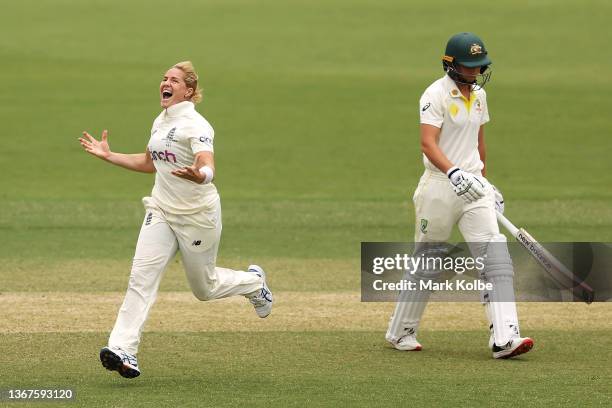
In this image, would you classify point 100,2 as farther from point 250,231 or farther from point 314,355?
point 314,355

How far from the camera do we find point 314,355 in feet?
30.2

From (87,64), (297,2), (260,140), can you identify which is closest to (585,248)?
(260,140)

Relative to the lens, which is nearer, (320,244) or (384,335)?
(384,335)

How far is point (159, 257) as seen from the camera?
8453 mm

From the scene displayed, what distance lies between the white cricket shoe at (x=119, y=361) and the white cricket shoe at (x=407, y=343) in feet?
7.16

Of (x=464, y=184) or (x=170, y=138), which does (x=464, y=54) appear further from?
(x=170, y=138)

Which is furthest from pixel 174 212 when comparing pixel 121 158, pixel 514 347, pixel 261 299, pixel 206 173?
pixel 514 347

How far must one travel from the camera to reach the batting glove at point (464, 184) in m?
8.85

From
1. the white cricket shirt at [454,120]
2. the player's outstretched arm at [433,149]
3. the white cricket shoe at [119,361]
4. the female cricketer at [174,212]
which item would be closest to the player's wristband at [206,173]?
the female cricketer at [174,212]

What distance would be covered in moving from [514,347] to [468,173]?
1.20 metres

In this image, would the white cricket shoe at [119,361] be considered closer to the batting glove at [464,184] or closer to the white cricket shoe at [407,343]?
the white cricket shoe at [407,343]

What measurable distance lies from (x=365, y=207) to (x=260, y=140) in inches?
303

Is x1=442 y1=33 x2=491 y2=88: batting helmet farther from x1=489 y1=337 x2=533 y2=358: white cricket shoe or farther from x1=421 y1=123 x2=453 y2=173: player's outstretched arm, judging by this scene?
x1=489 y1=337 x2=533 y2=358: white cricket shoe

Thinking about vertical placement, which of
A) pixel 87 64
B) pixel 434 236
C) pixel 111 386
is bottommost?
pixel 111 386
